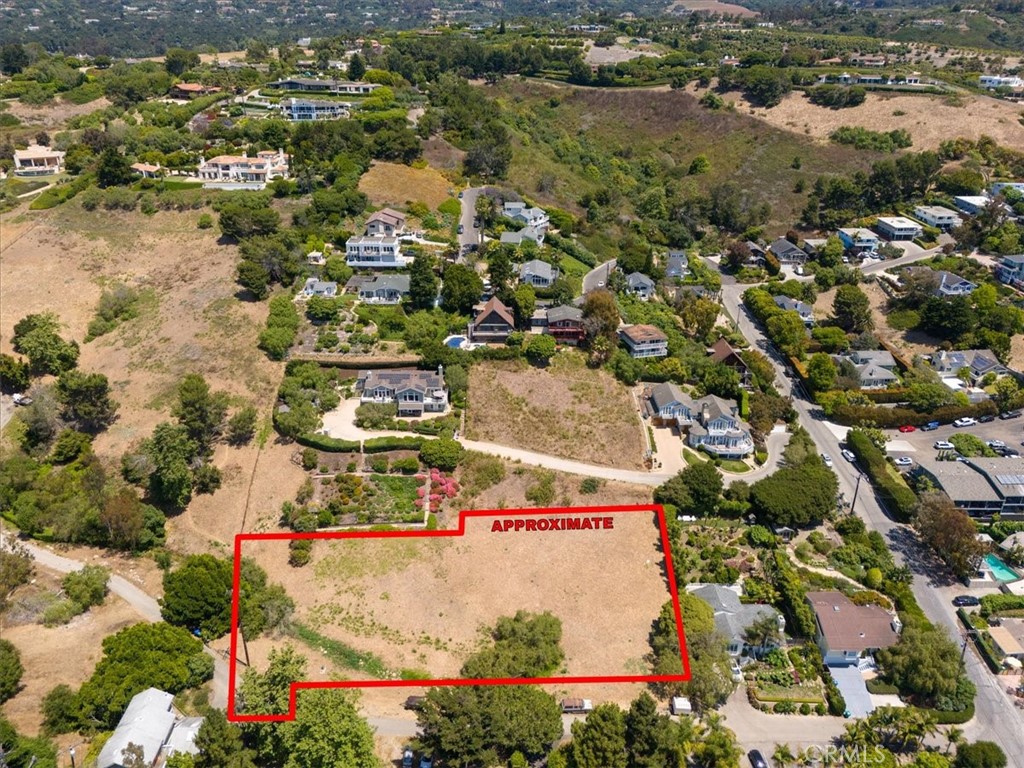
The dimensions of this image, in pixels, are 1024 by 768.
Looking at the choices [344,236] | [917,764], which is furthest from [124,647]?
[344,236]

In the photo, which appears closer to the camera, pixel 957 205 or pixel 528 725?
pixel 528 725

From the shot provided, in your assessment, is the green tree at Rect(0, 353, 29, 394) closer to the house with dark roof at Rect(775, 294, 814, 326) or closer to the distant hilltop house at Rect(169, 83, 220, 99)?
the distant hilltop house at Rect(169, 83, 220, 99)

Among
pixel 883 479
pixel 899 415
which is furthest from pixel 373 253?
pixel 899 415

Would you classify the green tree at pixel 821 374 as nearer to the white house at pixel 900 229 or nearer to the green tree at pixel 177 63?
the white house at pixel 900 229

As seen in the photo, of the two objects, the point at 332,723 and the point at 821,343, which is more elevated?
the point at 332,723

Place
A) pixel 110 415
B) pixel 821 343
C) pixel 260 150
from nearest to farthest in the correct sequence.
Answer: pixel 110 415, pixel 821 343, pixel 260 150

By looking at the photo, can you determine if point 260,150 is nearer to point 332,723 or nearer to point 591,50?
point 332,723

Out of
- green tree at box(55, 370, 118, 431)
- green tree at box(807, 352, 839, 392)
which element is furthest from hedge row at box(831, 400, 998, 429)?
green tree at box(55, 370, 118, 431)

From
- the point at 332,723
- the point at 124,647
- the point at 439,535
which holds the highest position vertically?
the point at 332,723
